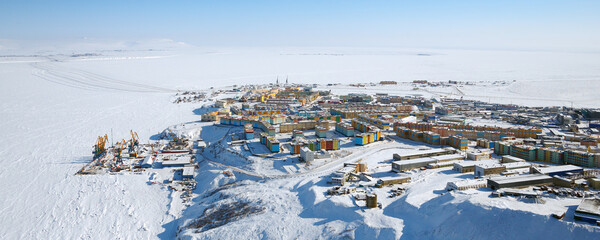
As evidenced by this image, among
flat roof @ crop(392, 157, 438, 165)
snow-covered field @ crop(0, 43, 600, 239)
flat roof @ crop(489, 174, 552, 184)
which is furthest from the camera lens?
flat roof @ crop(392, 157, 438, 165)

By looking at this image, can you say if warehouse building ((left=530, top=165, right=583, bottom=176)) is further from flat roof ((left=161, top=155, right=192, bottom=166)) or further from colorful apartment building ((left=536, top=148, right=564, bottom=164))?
flat roof ((left=161, top=155, right=192, bottom=166))

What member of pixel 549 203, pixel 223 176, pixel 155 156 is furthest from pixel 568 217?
pixel 155 156

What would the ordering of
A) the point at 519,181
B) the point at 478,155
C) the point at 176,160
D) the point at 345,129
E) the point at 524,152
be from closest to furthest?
1. the point at 519,181
2. the point at 478,155
3. the point at 524,152
4. the point at 176,160
5. the point at 345,129

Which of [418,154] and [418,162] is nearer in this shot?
[418,162]

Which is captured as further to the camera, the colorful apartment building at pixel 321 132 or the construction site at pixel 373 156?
the colorful apartment building at pixel 321 132

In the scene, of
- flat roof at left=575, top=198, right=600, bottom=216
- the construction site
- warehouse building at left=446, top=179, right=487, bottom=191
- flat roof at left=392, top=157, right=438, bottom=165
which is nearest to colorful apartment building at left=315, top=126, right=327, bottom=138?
the construction site

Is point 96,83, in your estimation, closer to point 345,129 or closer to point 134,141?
point 134,141

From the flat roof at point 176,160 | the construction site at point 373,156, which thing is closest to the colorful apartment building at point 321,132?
the construction site at point 373,156

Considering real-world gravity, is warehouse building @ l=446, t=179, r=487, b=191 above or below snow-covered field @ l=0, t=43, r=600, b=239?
above

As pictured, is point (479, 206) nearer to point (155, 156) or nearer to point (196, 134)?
point (155, 156)

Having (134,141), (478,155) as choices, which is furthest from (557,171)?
(134,141)

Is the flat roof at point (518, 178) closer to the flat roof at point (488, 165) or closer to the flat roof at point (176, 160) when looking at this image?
the flat roof at point (488, 165)
